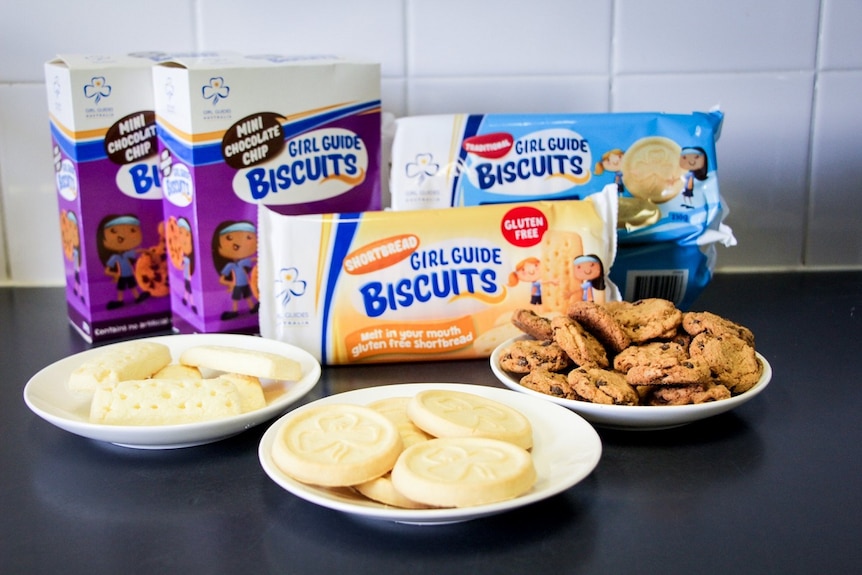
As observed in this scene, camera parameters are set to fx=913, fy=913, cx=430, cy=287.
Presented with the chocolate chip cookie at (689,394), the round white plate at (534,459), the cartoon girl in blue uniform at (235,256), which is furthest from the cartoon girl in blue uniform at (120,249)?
the chocolate chip cookie at (689,394)

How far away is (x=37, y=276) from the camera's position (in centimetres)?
134

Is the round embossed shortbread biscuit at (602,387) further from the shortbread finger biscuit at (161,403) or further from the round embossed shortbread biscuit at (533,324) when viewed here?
the shortbread finger biscuit at (161,403)

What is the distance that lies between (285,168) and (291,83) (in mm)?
95

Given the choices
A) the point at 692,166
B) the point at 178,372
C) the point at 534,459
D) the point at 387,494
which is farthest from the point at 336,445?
the point at 692,166

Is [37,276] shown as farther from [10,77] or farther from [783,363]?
[783,363]

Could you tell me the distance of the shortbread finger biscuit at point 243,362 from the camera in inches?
33.4

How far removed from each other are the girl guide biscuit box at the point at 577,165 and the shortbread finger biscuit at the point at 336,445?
430mm

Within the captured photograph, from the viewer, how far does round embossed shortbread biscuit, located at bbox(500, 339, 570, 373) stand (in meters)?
0.88

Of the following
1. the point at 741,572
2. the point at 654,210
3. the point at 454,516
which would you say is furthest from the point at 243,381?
the point at 654,210

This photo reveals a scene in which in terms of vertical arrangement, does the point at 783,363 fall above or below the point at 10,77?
below

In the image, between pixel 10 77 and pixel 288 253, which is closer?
pixel 288 253

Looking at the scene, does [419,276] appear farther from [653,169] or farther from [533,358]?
[653,169]

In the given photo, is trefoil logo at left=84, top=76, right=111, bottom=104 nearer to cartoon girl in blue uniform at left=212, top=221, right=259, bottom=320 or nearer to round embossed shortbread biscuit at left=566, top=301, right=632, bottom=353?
cartoon girl in blue uniform at left=212, top=221, right=259, bottom=320

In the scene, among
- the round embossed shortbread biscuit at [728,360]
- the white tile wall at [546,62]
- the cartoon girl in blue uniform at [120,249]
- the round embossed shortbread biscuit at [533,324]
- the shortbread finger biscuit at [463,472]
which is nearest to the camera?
the shortbread finger biscuit at [463,472]
